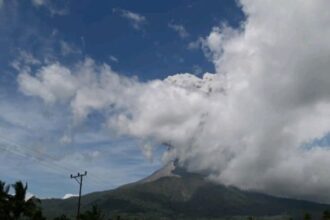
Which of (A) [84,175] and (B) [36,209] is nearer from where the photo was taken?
(B) [36,209]

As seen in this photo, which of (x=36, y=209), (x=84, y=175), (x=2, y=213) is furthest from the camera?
(x=84, y=175)

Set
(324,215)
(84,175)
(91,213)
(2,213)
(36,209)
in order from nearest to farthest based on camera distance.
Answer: (2,213) → (36,209) → (84,175) → (91,213) → (324,215)

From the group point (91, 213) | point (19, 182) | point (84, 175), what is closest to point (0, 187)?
point (19, 182)

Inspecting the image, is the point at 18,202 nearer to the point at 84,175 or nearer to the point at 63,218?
the point at 84,175

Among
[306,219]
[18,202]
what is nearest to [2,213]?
[18,202]

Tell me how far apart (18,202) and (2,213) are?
9.16 feet

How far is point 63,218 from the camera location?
104 metres

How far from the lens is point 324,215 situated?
125m

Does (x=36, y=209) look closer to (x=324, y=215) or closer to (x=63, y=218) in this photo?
(x=63, y=218)

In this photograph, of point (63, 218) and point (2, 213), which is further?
point (63, 218)

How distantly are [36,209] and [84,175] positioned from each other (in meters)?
11.6

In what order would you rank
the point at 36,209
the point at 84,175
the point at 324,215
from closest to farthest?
the point at 36,209 < the point at 84,175 < the point at 324,215

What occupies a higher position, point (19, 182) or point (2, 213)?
point (19, 182)

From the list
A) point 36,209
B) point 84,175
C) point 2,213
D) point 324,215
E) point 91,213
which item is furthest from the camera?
point 324,215
